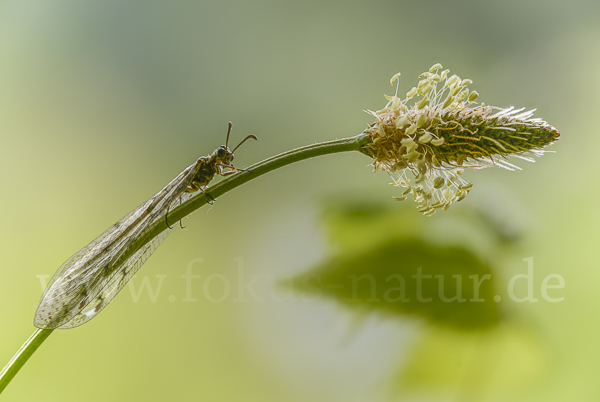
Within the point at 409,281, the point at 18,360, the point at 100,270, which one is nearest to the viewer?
the point at 18,360

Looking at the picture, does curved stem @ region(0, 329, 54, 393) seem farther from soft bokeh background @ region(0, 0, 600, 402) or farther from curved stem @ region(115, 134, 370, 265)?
soft bokeh background @ region(0, 0, 600, 402)

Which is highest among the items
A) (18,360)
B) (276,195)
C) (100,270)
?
(276,195)

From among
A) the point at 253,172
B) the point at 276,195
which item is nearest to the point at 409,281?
the point at 276,195

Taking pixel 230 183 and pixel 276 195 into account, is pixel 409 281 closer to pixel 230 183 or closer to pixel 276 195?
pixel 276 195

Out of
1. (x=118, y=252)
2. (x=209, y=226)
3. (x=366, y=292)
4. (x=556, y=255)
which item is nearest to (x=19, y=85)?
(x=209, y=226)

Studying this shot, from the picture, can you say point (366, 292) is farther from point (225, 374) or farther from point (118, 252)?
point (118, 252)
